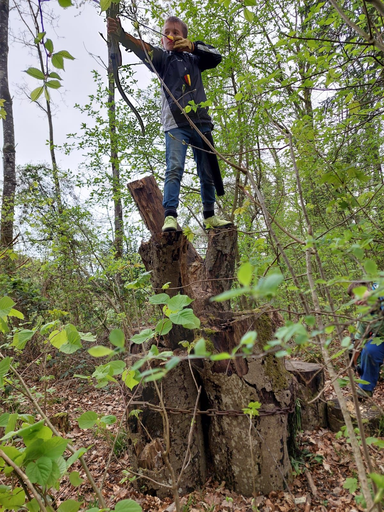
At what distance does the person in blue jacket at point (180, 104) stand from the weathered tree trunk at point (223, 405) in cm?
64

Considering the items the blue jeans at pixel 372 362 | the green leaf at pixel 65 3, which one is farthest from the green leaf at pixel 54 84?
the blue jeans at pixel 372 362

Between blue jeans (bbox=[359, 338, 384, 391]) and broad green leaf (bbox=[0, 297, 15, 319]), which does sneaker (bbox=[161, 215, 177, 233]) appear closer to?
broad green leaf (bbox=[0, 297, 15, 319])

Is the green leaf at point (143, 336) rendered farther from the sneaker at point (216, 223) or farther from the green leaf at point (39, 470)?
the sneaker at point (216, 223)

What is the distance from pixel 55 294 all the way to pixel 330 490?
19.0 feet

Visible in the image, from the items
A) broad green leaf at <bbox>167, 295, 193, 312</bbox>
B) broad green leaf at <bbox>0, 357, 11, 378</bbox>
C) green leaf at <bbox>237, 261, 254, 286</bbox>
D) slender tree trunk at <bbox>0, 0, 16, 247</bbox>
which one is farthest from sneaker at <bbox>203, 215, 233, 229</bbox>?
slender tree trunk at <bbox>0, 0, 16, 247</bbox>

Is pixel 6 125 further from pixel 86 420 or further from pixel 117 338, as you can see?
pixel 117 338

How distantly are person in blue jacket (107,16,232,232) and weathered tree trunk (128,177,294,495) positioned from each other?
64cm

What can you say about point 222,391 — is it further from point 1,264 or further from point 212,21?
point 1,264

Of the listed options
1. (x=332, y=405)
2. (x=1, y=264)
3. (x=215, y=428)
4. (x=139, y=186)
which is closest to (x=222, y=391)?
(x=215, y=428)

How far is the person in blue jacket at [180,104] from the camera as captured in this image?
257cm

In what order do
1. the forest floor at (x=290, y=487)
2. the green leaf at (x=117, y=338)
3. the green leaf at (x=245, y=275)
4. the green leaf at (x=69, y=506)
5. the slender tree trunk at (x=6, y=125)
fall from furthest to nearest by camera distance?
1. the slender tree trunk at (x=6, y=125)
2. the forest floor at (x=290, y=487)
3. the green leaf at (x=69, y=506)
4. the green leaf at (x=117, y=338)
5. the green leaf at (x=245, y=275)

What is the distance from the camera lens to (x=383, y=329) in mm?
1724

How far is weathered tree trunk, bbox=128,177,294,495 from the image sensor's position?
2084 millimetres

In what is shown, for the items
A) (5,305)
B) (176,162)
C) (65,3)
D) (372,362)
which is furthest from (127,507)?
(372,362)
